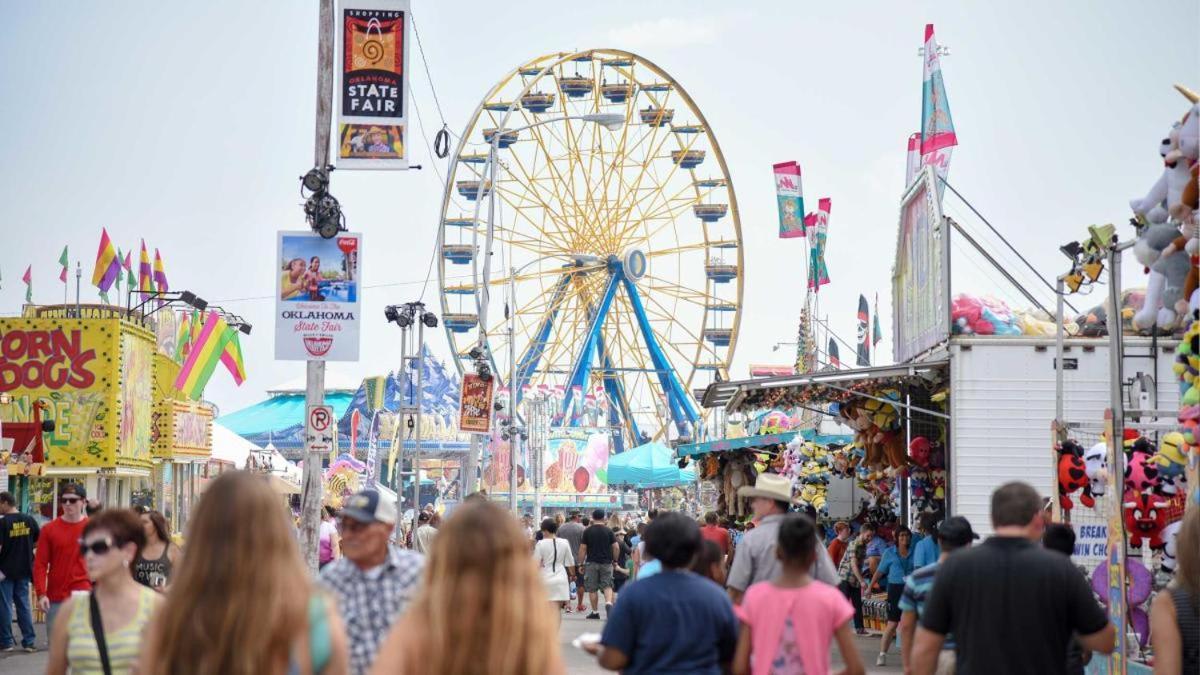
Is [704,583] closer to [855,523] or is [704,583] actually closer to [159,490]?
[855,523]

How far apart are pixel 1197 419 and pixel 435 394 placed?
9156 centimetres

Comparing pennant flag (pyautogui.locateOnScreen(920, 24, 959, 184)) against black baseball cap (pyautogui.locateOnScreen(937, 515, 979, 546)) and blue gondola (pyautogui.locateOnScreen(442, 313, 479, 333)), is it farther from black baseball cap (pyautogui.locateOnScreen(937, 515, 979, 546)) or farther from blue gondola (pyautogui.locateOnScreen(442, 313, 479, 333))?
blue gondola (pyautogui.locateOnScreen(442, 313, 479, 333))

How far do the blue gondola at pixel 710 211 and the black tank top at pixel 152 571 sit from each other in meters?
39.2

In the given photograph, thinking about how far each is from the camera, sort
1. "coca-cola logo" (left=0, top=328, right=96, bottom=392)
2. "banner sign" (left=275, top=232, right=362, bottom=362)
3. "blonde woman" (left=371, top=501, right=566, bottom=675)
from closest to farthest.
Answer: "blonde woman" (left=371, top=501, right=566, bottom=675) → "banner sign" (left=275, top=232, right=362, bottom=362) → "coca-cola logo" (left=0, top=328, right=96, bottom=392)

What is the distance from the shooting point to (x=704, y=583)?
6.24 metres

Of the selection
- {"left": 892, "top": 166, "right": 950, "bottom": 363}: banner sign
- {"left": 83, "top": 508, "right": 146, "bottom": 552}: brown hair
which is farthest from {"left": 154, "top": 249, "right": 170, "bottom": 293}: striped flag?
{"left": 83, "top": 508, "right": 146, "bottom": 552}: brown hair

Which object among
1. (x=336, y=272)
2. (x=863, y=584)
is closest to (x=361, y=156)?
(x=336, y=272)

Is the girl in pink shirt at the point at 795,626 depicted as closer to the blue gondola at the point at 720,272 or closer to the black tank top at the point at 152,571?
the black tank top at the point at 152,571

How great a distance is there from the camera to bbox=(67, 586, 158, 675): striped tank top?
532 centimetres

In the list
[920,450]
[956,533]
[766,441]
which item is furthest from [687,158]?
[956,533]

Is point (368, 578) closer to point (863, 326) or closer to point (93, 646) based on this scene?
point (93, 646)

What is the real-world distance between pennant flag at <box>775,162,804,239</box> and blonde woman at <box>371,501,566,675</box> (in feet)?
90.6

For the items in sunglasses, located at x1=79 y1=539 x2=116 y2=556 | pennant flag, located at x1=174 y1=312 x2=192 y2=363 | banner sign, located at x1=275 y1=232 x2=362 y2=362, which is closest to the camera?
sunglasses, located at x1=79 y1=539 x2=116 y2=556

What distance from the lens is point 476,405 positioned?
3409 cm
